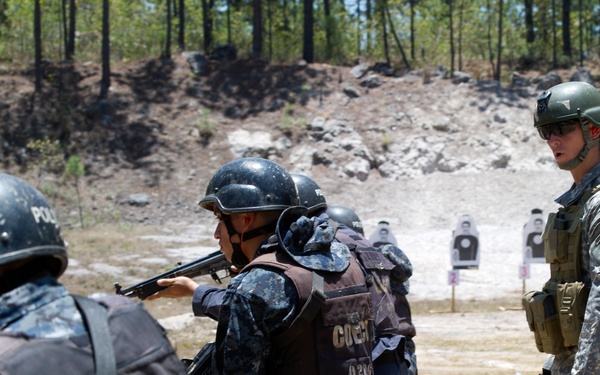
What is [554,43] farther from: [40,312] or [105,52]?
[40,312]

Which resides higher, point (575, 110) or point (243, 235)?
point (575, 110)

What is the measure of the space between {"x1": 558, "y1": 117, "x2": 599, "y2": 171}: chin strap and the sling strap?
2558mm

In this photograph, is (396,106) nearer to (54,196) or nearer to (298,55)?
(298,55)

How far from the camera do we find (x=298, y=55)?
112 ft

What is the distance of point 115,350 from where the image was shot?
6.44 feet

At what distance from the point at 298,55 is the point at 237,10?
17.6 ft

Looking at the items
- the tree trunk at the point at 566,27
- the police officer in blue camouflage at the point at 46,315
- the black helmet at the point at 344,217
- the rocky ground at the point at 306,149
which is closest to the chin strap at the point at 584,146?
the black helmet at the point at 344,217

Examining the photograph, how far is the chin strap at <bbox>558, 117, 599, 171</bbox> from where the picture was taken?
12.6ft

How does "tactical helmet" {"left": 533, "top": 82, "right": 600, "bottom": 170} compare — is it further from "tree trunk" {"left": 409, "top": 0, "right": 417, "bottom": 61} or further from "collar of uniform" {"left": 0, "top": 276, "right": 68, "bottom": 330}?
"tree trunk" {"left": 409, "top": 0, "right": 417, "bottom": 61}

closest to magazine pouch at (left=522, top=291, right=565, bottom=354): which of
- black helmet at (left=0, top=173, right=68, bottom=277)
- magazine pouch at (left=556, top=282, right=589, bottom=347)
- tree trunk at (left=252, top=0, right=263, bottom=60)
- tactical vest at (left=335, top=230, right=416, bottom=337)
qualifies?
magazine pouch at (left=556, top=282, right=589, bottom=347)

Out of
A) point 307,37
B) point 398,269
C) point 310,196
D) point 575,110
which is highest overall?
point 307,37

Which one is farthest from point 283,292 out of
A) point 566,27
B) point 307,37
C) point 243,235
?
point 566,27

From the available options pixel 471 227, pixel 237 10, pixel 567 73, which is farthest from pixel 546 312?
pixel 237 10

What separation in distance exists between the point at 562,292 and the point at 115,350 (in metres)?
2.38
